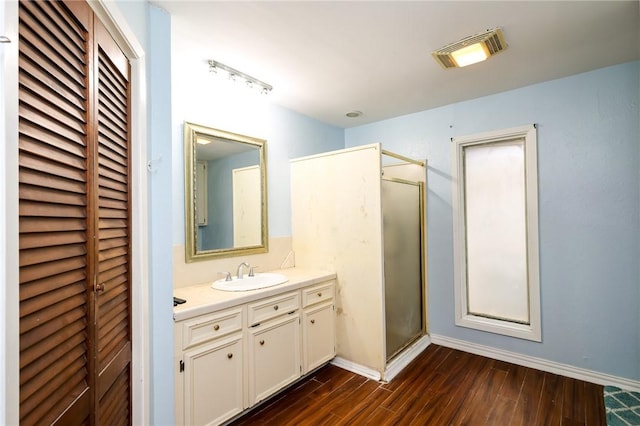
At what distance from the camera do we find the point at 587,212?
246 centimetres

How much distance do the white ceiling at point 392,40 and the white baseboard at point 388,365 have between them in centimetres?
240

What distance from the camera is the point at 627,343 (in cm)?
231

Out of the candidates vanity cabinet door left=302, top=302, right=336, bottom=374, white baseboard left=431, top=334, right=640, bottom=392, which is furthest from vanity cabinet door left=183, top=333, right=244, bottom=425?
white baseboard left=431, top=334, right=640, bottom=392

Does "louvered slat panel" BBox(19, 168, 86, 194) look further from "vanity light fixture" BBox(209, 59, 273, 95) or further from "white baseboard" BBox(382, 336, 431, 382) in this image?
"white baseboard" BBox(382, 336, 431, 382)

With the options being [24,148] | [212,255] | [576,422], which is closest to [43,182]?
[24,148]

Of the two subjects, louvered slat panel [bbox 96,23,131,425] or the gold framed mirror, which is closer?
louvered slat panel [bbox 96,23,131,425]

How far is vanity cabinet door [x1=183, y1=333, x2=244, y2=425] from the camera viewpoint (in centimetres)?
174

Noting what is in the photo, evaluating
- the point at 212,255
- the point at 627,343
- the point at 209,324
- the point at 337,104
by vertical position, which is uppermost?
the point at 337,104

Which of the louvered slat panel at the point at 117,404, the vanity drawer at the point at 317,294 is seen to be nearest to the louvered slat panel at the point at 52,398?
the louvered slat panel at the point at 117,404

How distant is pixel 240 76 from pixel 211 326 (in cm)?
179

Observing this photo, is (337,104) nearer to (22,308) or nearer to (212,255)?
(212,255)

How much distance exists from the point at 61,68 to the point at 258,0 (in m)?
1.09

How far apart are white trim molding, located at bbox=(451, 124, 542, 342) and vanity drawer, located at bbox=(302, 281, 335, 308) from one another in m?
1.33

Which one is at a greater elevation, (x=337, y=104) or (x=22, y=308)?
(x=337, y=104)
